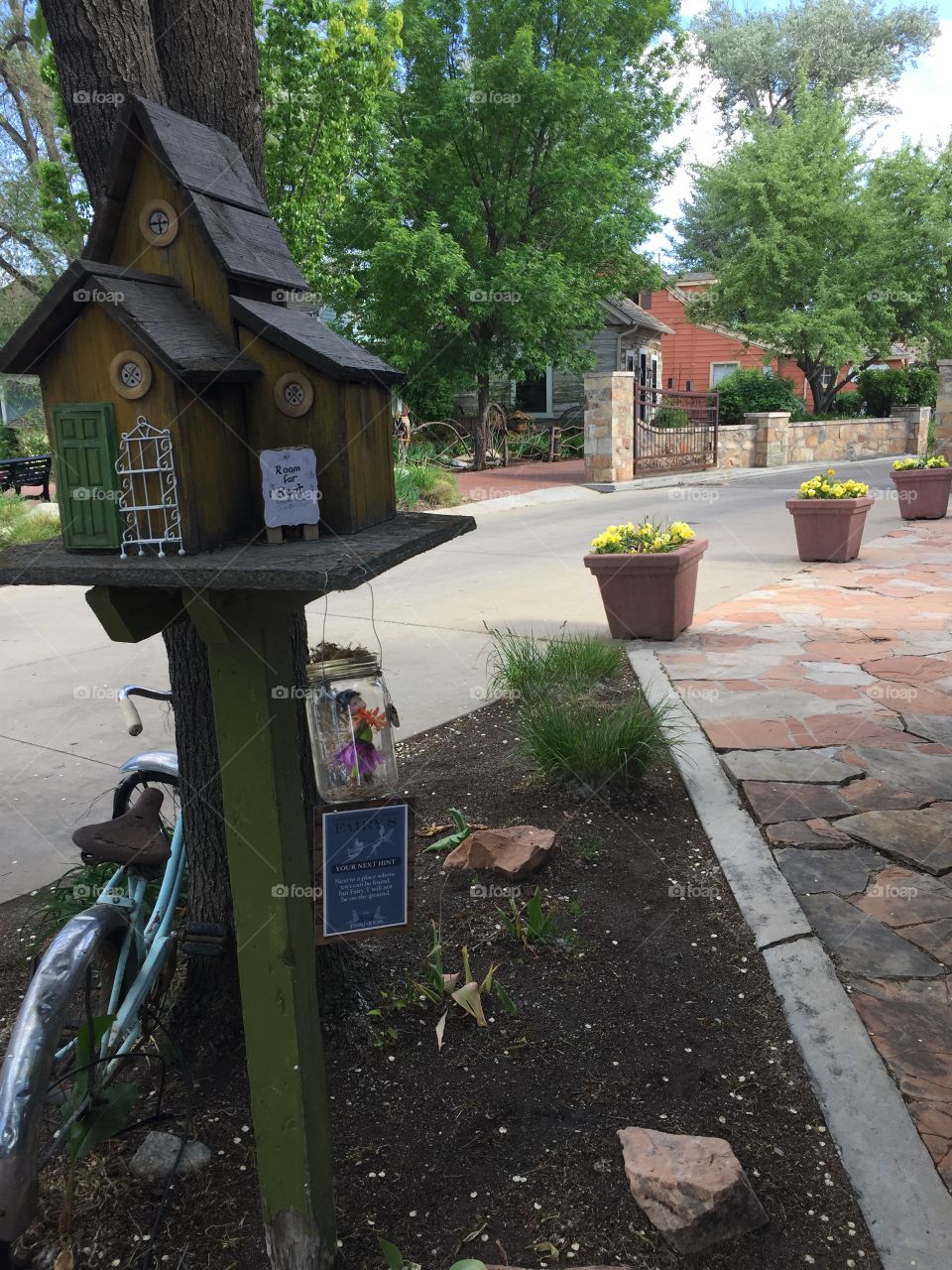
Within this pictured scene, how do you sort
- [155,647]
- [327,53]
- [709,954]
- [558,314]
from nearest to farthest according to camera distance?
1. [709,954]
2. [155,647]
3. [327,53]
4. [558,314]

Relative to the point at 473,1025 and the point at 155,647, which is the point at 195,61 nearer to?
the point at 473,1025

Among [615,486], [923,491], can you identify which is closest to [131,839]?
[923,491]

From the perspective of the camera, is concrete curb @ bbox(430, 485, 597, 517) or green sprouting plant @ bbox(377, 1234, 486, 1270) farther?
concrete curb @ bbox(430, 485, 597, 517)

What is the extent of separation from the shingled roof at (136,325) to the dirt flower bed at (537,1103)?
1.73 m

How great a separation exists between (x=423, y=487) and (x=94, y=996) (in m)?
12.5

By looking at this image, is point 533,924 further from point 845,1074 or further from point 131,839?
point 131,839

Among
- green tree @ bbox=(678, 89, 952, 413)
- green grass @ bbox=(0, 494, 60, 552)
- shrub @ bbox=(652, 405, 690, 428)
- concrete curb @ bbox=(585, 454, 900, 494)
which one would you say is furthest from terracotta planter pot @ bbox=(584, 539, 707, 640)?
green tree @ bbox=(678, 89, 952, 413)

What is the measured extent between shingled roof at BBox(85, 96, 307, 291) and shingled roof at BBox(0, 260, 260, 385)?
0.40ft

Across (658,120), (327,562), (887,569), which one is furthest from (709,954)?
(658,120)

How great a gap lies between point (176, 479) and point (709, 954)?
2.27 metres

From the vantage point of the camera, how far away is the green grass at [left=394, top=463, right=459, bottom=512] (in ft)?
45.6

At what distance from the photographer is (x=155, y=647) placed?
22.5 feet

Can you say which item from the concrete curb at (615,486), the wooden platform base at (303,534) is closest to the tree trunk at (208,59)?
the wooden platform base at (303,534)

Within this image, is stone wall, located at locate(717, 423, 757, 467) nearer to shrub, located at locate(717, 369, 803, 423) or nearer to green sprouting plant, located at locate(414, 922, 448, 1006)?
shrub, located at locate(717, 369, 803, 423)
